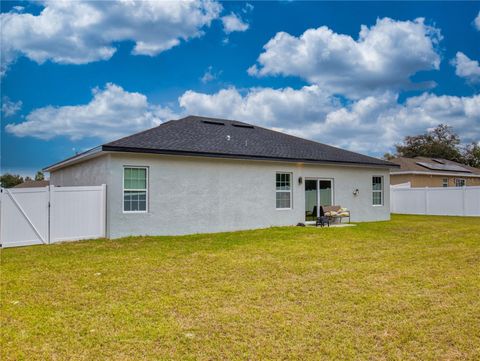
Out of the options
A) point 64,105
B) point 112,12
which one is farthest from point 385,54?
point 64,105

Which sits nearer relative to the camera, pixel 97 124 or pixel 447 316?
pixel 447 316

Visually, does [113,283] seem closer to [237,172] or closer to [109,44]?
[237,172]

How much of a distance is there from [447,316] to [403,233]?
9.07 meters

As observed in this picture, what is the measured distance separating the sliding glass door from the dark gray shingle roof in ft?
3.82

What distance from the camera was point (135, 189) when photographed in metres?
12.0

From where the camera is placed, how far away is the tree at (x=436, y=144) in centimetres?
4728

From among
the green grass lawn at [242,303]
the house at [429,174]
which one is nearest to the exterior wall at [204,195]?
the green grass lawn at [242,303]

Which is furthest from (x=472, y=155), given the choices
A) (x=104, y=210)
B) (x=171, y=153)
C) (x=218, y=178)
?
(x=104, y=210)

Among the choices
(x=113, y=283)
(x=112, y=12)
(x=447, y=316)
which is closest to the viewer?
(x=447, y=316)

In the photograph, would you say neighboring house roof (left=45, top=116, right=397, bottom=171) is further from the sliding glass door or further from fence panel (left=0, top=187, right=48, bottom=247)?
fence panel (left=0, top=187, right=48, bottom=247)

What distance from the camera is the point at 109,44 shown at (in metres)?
15.9

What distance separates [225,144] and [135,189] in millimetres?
4233

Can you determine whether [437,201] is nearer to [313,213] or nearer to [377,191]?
[377,191]

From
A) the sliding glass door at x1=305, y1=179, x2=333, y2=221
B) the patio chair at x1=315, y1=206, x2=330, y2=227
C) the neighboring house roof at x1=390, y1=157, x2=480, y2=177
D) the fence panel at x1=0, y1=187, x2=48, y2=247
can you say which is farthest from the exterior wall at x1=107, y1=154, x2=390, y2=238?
the neighboring house roof at x1=390, y1=157, x2=480, y2=177
